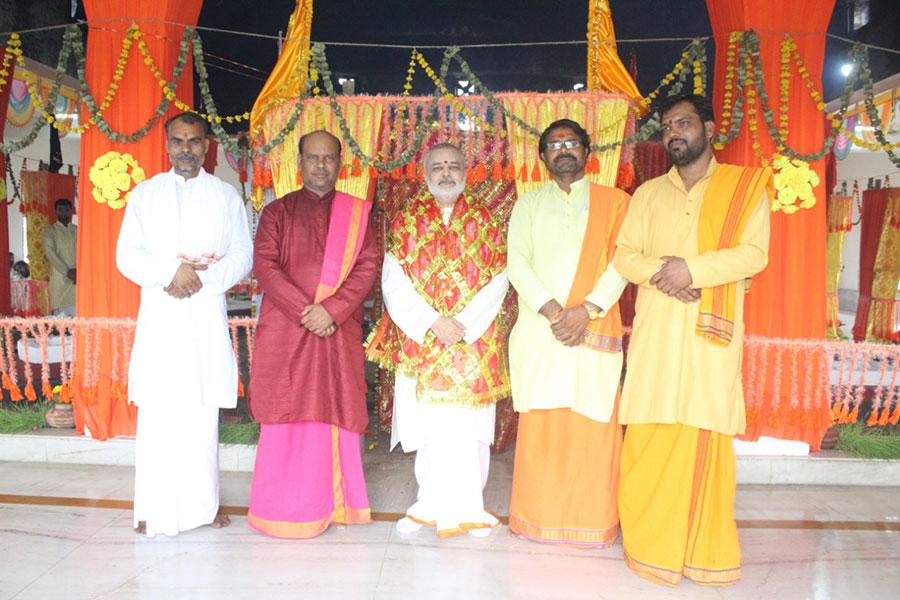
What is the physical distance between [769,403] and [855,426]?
0.71 m

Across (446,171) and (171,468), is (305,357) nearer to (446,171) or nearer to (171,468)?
(171,468)

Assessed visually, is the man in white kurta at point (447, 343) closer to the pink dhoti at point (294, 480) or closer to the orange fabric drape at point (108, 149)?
the pink dhoti at point (294, 480)

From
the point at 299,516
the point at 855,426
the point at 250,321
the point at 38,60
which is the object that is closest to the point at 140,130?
the point at 250,321

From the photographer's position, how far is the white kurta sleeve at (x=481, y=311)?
280 centimetres

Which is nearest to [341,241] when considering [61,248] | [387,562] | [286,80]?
[387,562]

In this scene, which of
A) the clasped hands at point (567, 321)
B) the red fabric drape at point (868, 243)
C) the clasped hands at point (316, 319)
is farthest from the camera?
the red fabric drape at point (868, 243)

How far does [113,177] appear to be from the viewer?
3543 mm

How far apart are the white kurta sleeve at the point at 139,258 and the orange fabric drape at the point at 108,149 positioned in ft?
2.85

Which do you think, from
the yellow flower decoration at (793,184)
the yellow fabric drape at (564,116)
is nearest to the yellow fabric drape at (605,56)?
the yellow fabric drape at (564,116)

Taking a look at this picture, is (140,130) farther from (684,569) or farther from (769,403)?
(769,403)

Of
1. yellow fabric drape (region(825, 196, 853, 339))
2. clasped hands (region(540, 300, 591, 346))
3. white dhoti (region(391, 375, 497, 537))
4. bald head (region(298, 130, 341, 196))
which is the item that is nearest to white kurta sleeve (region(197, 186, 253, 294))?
bald head (region(298, 130, 341, 196))

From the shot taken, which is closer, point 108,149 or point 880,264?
point 108,149

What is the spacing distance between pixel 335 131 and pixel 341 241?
1902 mm

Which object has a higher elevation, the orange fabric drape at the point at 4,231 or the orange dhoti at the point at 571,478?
the orange fabric drape at the point at 4,231
